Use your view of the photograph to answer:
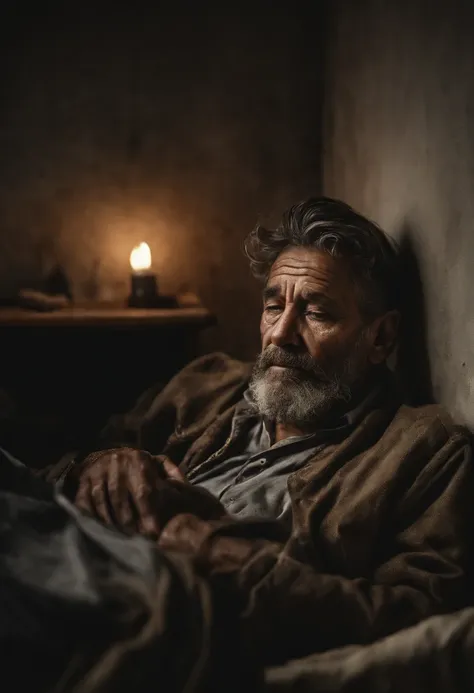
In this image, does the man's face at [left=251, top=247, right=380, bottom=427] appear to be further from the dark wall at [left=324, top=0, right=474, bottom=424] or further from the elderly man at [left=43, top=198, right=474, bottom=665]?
the dark wall at [left=324, top=0, right=474, bottom=424]

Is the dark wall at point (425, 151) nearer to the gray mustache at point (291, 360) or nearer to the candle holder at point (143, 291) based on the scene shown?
the gray mustache at point (291, 360)

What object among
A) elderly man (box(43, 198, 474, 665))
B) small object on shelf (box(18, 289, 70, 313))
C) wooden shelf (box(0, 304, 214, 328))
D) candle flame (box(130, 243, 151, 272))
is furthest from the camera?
candle flame (box(130, 243, 151, 272))

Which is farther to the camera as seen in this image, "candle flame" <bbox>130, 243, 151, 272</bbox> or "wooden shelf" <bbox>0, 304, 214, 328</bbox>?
"candle flame" <bbox>130, 243, 151, 272</bbox>

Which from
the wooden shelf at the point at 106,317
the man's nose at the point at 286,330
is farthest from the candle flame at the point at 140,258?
the man's nose at the point at 286,330

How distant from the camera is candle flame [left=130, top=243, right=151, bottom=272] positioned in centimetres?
212

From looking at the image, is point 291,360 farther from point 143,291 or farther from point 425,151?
point 143,291

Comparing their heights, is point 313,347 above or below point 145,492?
above

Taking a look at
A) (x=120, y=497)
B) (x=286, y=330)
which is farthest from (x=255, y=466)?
(x=120, y=497)

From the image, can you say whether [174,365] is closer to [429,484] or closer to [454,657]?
[429,484]

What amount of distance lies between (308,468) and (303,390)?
17cm

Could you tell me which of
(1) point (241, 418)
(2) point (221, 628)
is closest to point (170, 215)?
(1) point (241, 418)

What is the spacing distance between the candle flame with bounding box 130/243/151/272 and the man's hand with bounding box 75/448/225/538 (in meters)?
0.88

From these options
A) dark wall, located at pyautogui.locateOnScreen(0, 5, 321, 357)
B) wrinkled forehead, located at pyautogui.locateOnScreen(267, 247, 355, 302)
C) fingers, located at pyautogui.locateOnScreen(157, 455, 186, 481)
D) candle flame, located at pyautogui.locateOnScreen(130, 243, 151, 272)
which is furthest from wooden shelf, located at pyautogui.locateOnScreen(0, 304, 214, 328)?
fingers, located at pyautogui.locateOnScreen(157, 455, 186, 481)

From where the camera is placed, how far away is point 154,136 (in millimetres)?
2236
